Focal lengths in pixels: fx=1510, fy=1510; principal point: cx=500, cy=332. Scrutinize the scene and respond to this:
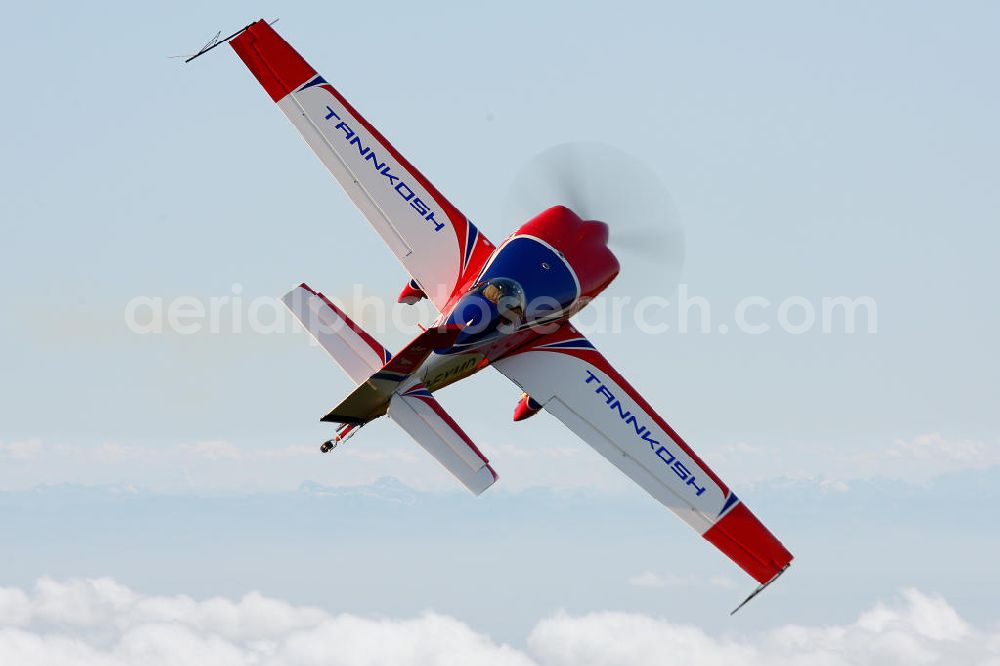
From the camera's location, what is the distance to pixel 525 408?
36.1 meters

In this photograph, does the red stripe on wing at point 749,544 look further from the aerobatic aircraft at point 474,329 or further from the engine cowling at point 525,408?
the engine cowling at point 525,408

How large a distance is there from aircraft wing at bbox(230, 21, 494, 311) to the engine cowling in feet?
9.80

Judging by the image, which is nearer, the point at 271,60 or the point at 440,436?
the point at 440,436

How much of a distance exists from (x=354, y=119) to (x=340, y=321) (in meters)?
7.54

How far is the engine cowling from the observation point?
35.9 meters

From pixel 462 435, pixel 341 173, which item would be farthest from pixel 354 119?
pixel 462 435

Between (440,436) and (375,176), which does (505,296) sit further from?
(375,176)

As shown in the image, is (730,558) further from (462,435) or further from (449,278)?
(449,278)

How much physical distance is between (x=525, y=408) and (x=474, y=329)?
310cm

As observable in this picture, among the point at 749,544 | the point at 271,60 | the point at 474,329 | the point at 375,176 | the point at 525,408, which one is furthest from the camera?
the point at 271,60

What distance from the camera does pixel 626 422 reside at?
34562mm

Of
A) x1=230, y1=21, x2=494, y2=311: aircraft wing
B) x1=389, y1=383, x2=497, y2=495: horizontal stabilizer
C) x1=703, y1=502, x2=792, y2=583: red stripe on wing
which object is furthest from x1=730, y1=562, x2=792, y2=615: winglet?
x1=230, y1=21, x2=494, y2=311: aircraft wing

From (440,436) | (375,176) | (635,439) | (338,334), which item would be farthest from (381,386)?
(375,176)

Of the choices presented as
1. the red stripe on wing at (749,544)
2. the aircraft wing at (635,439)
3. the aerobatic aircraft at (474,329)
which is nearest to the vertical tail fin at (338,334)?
the aerobatic aircraft at (474,329)
